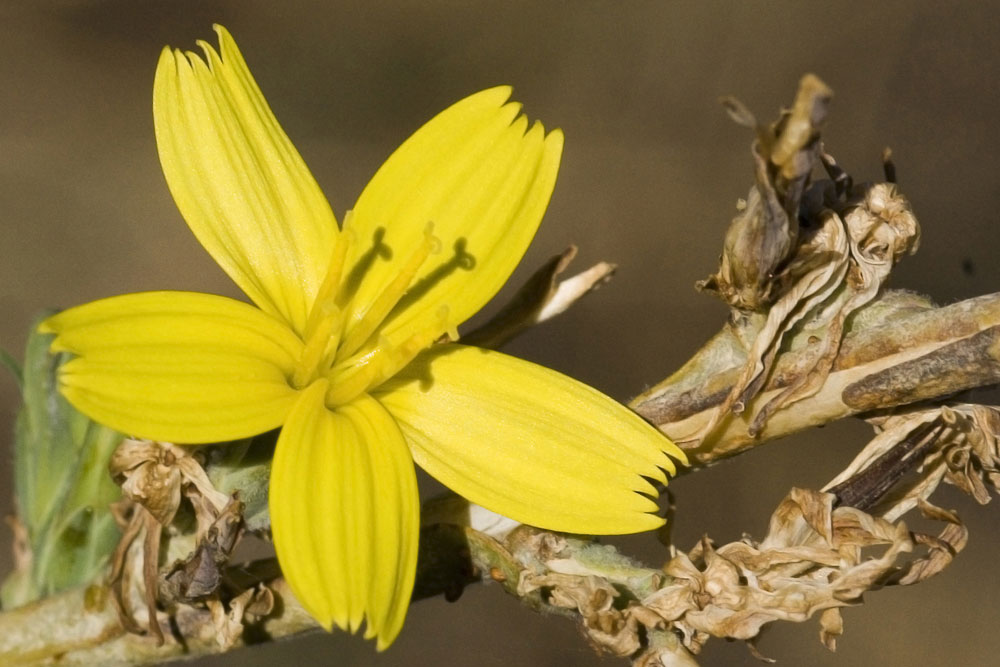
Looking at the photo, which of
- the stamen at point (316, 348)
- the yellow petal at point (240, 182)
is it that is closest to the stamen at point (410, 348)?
the stamen at point (316, 348)

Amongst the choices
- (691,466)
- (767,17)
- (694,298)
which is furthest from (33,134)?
(691,466)

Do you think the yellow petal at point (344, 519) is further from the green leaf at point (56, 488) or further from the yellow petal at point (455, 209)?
the green leaf at point (56, 488)

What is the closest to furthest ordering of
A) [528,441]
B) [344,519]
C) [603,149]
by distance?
[344,519]
[528,441]
[603,149]

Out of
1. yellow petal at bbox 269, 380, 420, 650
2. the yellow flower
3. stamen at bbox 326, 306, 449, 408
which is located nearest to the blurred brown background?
the yellow flower

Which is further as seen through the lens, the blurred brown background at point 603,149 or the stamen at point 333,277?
the blurred brown background at point 603,149

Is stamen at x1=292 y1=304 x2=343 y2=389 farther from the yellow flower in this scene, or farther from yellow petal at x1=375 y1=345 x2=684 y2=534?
yellow petal at x1=375 y1=345 x2=684 y2=534

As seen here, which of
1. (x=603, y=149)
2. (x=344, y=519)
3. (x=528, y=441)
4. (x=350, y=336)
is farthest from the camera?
(x=603, y=149)

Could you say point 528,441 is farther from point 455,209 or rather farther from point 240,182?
point 240,182

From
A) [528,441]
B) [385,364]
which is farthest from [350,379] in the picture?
[528,441]
